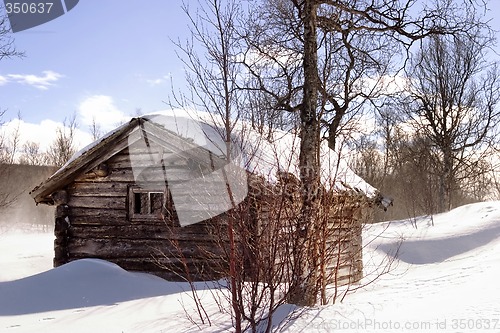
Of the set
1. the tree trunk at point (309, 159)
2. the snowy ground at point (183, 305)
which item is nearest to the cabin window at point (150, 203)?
the snowy ground at point (183, 305)

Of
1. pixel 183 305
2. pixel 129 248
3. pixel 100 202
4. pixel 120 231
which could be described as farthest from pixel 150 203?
pixel 183 305

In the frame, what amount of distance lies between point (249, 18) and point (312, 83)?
11.6ft

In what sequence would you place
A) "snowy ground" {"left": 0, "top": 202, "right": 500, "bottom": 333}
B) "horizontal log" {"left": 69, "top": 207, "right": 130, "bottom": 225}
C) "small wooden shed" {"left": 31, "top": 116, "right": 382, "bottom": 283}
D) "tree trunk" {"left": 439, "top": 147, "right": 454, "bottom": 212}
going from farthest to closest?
"tree trunk" {"left": 439, "top": 147, "right": 454, "bottom": 212}
"horizontal log" {"left": 69, "top": 207, "right": 130, "bottom": 225}
"small wooden shed" {"left": 31, "top": 116, "right": 382, "bottom": 283}
"snowy ground" {"left": 0, "top": 202, "right": 500, "bottom": 333}

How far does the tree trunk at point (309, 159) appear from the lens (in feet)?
19.8

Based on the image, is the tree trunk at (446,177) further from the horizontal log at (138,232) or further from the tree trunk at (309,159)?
the tree trunk at (309,159)

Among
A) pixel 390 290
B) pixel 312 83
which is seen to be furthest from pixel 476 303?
pixel 312 83

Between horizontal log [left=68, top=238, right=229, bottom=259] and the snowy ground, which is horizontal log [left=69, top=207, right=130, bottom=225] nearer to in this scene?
horizontal log [left=68, top=238, right=229, bottom=259]

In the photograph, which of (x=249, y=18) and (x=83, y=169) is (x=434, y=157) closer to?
(x=249, y=18)

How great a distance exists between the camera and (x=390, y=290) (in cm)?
671

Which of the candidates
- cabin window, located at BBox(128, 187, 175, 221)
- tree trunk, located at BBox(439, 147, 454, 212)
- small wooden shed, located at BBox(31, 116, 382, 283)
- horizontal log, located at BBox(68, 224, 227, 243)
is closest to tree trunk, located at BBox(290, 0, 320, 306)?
A: small wooden shed, located at BBox(31, 116, 382, 283)

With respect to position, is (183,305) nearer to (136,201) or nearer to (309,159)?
(309,159)

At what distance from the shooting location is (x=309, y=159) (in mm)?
7047

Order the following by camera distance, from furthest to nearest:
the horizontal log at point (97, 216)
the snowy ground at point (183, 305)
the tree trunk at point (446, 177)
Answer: the tree trunk at point (446, 177) → the horizontal log at point (97, 216) → the snowy ground at point (183, 305)

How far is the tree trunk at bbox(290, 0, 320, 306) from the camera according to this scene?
602cm
